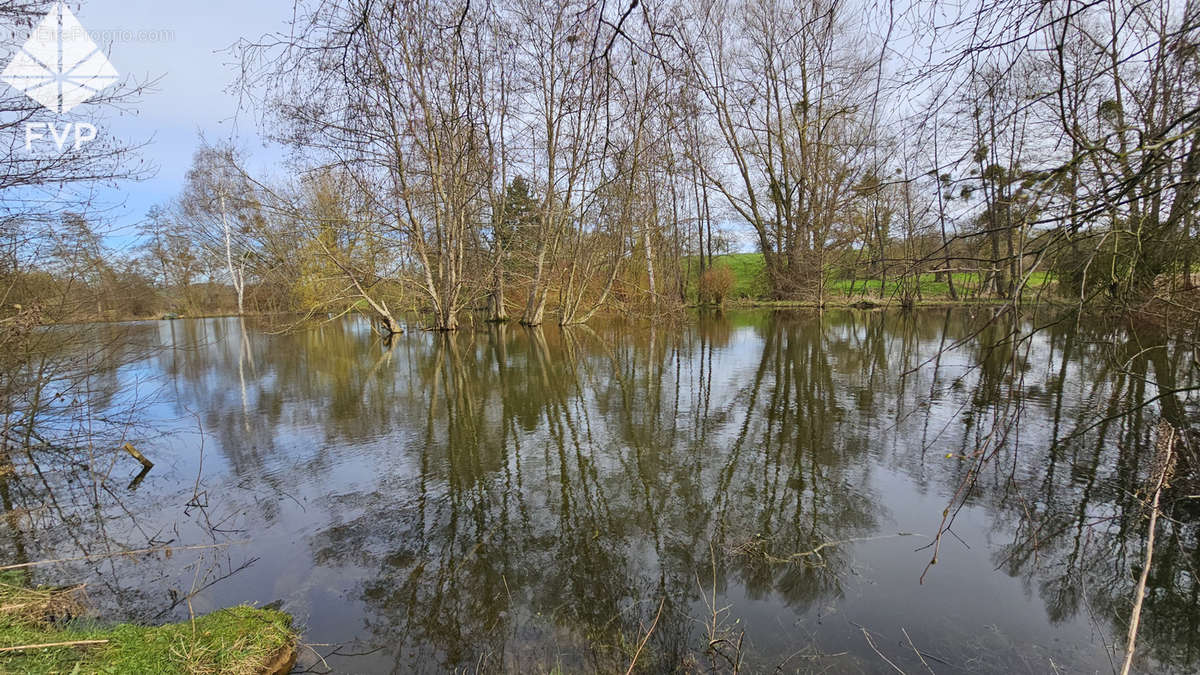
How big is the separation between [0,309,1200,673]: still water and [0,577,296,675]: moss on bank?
0.23 m

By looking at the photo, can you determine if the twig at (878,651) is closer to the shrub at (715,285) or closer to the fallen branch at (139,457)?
the fallen branch at (139,457)

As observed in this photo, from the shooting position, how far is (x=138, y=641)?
2475 millimetres

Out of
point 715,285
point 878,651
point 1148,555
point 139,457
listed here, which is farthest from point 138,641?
point 715,285

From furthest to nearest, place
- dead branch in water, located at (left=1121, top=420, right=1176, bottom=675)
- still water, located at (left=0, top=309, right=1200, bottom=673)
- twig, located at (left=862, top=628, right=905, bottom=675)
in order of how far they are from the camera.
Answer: still water, located at (left=0, top=309, right=1200, bottom=673) → twig, located at (left=862, top=628, right=905, bottom=675) → dead branch in water, located at (left=1121, top=420, right=1176, bottom=675)

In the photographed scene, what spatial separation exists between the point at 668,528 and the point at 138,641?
2949 millimetres

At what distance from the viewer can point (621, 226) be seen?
59.7ft

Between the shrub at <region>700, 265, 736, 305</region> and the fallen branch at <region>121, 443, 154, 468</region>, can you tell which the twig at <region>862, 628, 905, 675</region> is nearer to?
the fallen branch at <region>121, 443, 154, 468</region>

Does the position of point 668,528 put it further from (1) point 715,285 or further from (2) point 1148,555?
(1) point 715,285

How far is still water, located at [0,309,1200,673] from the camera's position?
2.69 metres

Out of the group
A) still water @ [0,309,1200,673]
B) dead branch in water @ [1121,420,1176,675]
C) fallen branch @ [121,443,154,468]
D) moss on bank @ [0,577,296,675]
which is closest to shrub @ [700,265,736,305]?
still water @ [0,309,1200,673]

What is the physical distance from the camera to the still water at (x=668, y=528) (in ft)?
8.82

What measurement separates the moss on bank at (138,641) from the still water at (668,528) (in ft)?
0.77

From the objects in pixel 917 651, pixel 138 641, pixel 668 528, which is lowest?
pixel 917 651

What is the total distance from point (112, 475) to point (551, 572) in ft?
16.1
